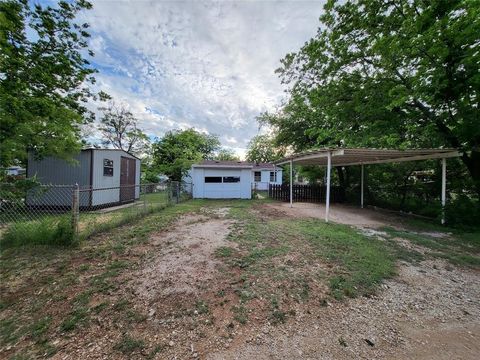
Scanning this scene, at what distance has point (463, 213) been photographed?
7.33 m

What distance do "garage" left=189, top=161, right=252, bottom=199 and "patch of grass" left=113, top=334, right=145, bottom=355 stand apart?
13.1 metres

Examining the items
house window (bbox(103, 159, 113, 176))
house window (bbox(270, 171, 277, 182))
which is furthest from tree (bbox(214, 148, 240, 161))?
house window (bbox(103, 159, 113, 176))

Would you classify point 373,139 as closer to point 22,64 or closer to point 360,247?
point 360,247

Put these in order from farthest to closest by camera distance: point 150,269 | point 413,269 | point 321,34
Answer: point 321,34, point 413,269, point 150,269

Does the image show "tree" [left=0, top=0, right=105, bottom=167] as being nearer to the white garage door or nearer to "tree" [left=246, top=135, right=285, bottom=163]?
the white garage door

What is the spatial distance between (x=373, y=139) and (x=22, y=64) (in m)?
11.0

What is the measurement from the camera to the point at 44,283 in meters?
3.02

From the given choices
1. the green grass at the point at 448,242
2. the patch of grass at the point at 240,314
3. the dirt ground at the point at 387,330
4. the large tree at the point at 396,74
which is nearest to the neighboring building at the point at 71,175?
the patch of grass at the point at 240,314

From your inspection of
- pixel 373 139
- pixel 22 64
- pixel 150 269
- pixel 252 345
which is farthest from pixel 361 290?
pixel 22 64

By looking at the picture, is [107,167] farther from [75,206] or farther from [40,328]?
[40,328]

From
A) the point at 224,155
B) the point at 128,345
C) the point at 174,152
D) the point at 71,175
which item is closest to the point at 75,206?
the point at 128,345

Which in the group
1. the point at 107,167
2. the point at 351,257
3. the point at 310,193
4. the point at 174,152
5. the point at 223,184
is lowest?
the point at 351,257

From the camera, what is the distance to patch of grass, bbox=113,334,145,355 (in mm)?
1883

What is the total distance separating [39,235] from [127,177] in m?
7.73
